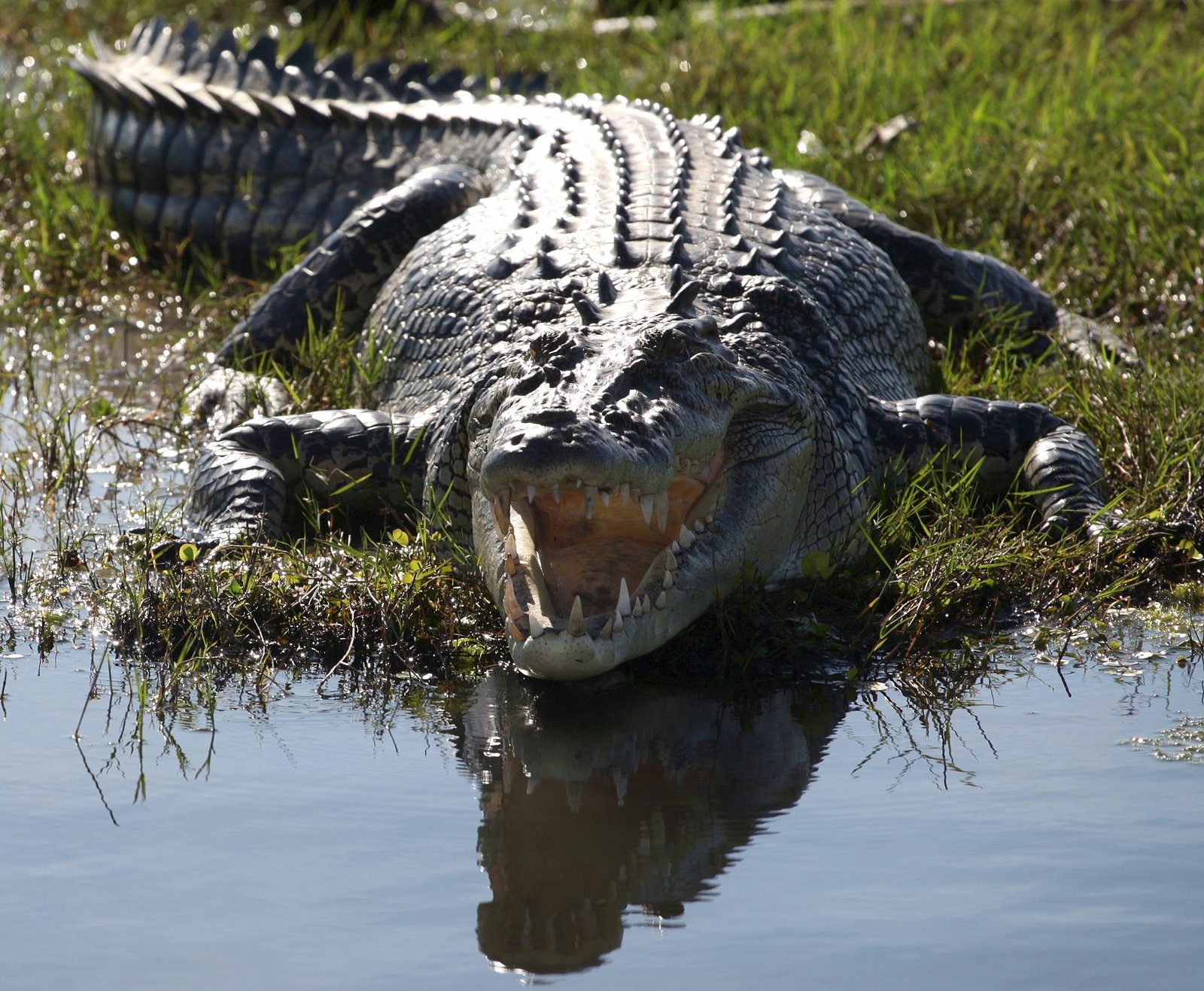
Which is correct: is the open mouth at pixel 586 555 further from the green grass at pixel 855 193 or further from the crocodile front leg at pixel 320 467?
the crocodile front leg at pixel 320 467

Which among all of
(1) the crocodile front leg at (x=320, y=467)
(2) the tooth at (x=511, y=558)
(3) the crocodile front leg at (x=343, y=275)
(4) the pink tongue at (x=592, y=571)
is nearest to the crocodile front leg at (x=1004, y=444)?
(4) the pink tongue at (x=592, y=571)

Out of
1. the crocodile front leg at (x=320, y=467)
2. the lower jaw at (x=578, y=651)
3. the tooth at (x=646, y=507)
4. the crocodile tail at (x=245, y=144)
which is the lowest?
the lower jaw at (x=578, y=651)

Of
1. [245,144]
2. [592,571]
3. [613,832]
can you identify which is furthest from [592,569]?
[245,144]

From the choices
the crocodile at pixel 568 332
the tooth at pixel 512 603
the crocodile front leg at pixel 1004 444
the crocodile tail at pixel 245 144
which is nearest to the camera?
the tooth at pixel 512 603

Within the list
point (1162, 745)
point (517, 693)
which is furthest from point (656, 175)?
point (1162, 745)

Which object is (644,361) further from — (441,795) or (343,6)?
(343,6)

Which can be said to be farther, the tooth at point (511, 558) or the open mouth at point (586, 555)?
the tooth at point (511, 558)

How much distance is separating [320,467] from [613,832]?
198 centimetres

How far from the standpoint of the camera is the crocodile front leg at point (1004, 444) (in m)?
4.31

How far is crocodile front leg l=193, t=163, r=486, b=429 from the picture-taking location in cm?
563

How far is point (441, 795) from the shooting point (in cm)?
294

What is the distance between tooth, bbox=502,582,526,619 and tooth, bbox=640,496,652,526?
0.31 m

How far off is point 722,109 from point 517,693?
4.81 metres

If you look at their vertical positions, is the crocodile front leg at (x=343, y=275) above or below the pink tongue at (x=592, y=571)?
above
